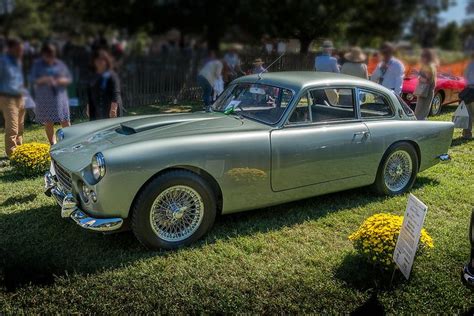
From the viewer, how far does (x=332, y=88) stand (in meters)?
4.48

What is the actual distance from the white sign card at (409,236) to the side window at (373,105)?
5.53 ft

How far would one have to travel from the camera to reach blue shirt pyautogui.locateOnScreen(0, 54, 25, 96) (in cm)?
106

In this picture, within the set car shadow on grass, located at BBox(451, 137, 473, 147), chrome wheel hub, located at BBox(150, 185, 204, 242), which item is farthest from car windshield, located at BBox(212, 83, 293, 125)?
car shadow on grass, located at BBox(451, 137, 473, 147)

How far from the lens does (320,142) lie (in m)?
4.07

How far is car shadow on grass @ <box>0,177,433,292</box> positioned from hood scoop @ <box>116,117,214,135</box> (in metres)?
0.92

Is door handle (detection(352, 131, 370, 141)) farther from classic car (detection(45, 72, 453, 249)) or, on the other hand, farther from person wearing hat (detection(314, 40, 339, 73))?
person wearing hat (detection(314, 40, 339, 73))

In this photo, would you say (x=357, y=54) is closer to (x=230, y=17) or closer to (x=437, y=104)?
(x=230, y=17)

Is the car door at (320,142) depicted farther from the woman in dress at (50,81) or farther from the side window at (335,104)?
the woman in dress at (50,81)

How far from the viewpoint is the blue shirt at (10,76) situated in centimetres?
106

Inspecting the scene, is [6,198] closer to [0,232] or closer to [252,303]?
[0,232]

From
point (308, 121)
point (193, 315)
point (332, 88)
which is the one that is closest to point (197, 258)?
point (193, 315)

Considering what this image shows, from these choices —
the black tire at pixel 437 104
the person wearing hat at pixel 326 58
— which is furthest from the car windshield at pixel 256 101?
the black tire at pixel 437 104

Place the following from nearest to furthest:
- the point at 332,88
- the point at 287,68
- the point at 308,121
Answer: the point at 308,121, the point at 332,88, the point at 287,68

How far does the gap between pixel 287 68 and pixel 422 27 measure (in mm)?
4230
